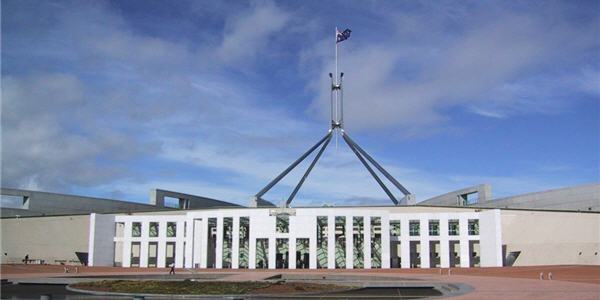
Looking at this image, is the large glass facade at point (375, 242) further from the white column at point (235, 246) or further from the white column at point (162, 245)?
the white column at point (162, 245)

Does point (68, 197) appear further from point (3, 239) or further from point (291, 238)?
point (291, 238)

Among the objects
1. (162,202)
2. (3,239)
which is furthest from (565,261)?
(3,239)

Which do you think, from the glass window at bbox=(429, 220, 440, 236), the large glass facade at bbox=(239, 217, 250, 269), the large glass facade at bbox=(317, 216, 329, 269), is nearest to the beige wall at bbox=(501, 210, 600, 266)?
the glass window at bbox=(429, 220, 440, 236)

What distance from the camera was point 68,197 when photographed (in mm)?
69688

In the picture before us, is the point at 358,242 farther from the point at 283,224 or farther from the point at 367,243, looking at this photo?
the point at 283,224

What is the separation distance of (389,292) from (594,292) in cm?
813

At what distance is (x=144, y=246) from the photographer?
53.6m

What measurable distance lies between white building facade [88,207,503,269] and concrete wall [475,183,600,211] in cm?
1275

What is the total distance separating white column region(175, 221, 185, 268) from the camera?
170ft

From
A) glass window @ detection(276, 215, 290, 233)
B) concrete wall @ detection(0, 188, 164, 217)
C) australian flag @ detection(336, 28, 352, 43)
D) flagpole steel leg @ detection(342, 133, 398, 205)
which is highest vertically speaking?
australian flag @ detection(336, 28, 352, 43)

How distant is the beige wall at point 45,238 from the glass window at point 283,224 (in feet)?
74.3

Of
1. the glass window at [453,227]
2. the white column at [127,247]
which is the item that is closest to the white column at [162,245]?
the white column at [127,247]

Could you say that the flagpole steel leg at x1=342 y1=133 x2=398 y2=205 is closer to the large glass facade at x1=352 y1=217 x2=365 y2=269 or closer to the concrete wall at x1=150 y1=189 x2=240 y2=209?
the large glass facade at x1=352 y1=217 x2=365 y2=269

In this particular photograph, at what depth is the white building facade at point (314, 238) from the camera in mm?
48156
